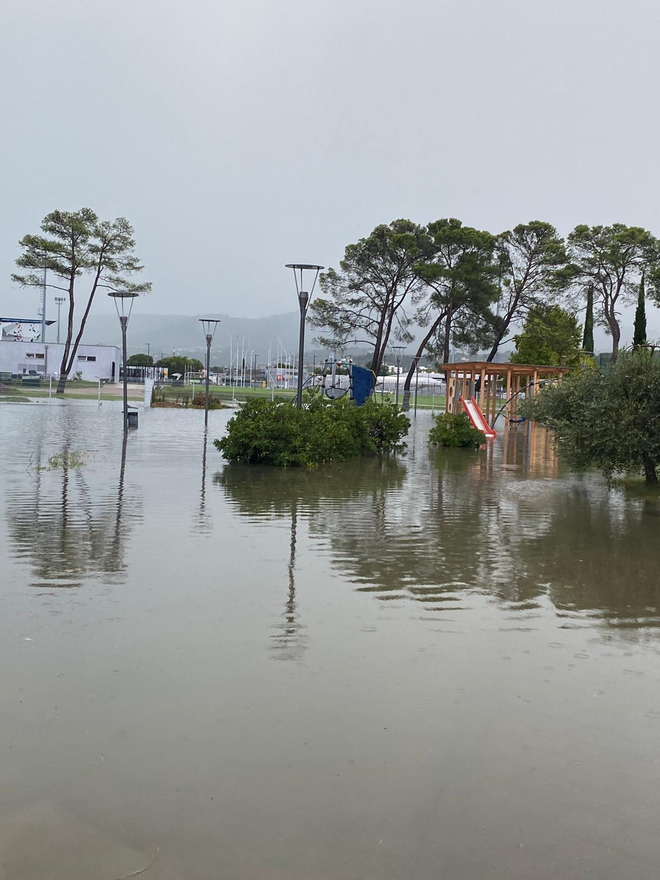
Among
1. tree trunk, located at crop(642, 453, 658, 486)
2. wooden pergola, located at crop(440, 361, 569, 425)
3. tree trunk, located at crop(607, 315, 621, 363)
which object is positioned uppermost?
tree trunk, located at crop(607, 315, 621, 363)

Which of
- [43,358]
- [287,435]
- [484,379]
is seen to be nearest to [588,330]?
[484,379]

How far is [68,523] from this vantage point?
27.8ft

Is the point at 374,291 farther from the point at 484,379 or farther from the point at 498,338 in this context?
the point at 484,379

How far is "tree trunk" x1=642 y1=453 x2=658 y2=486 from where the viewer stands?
1154 centimetres

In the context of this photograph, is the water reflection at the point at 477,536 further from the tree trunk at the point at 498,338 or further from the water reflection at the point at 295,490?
the tree trunk at the point at 498,338

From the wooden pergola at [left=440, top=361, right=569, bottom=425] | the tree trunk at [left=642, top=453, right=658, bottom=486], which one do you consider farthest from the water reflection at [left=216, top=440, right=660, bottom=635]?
the wooden pergola at [left=440, top=361, right=569, bottom=425]

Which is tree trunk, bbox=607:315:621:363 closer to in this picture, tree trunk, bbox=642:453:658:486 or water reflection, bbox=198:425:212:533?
tree trunk, bbox=642:453:658:486

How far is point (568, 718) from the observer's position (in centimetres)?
393

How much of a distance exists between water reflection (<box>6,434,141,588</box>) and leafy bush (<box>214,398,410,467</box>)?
2.28 m

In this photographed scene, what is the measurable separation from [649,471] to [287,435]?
5.92 m

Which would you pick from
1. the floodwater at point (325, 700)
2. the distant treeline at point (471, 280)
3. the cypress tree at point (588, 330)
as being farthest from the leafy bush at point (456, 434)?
the cypress tree at point (588, 330)

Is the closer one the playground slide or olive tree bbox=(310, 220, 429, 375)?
the playground slide

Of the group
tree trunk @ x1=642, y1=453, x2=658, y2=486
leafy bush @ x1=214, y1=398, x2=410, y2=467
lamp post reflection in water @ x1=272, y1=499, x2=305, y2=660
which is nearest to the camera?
lamp post reflection in water @ x1=272, y1=499, x2=305, y2=660

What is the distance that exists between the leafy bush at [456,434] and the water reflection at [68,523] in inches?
372
